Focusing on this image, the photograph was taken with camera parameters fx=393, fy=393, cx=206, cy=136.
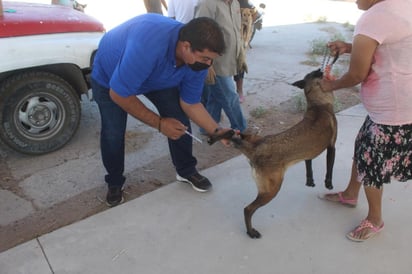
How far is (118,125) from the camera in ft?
9.88

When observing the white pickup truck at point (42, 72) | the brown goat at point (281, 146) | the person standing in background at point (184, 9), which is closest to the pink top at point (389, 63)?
the brown goat at point (281, 146)

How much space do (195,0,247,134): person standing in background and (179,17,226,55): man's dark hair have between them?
143cm

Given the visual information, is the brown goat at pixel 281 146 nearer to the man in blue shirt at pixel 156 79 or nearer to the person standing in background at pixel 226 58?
the man in blue shirt at pixel 156 79

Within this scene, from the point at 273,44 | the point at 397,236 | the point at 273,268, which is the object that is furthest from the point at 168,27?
the point at 273,44

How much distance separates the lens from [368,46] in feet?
7.29

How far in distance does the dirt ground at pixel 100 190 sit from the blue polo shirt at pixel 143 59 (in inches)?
40.5

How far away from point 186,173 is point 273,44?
635 centimetres

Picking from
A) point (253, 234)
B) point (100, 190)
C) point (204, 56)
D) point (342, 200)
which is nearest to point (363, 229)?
point (342, 200)

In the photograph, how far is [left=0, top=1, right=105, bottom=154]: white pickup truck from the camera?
11.6ft

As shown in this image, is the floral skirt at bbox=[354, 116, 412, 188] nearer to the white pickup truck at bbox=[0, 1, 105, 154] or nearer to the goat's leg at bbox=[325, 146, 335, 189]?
the goat's leg at bbox=[325, 146, 335, 189]

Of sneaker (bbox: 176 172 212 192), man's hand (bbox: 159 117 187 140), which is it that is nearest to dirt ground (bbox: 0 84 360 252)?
sneaker (bbox: 176 172 212 192)

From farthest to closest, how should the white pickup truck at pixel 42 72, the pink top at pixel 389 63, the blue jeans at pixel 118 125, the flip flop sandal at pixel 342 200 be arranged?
1. the white pickup truck at pixel 42 72
2. the flip flop sandal at pixel 342 200
3. the blue jeans at pixel 118 125
4. the pink top at pixel 389 63

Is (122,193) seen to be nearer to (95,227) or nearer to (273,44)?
A: (95,227)

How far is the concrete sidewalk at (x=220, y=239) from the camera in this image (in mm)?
2598
